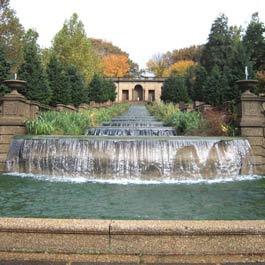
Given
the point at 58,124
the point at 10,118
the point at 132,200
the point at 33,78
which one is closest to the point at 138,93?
the point at 33,78

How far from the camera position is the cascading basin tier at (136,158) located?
11530 millimetres

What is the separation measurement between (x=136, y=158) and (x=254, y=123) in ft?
16.2

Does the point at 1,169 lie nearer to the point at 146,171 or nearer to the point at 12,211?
the point at 146,171

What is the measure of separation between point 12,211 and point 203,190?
4.82 meters

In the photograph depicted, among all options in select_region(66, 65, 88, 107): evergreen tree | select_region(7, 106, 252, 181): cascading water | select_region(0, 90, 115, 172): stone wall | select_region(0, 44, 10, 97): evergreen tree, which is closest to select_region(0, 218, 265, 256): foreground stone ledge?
select_region(7, 106, 252, 181): cascading water

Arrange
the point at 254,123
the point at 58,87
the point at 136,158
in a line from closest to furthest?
the point at 136,158
the point at 254,123
the point at 58,87

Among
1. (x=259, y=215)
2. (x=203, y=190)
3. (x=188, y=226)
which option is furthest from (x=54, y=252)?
(x=203, y=190)

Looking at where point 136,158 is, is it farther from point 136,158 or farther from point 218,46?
point 218,46

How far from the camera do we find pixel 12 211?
7031 millimetres

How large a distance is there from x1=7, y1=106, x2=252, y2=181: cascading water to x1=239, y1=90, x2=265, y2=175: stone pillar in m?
0.87

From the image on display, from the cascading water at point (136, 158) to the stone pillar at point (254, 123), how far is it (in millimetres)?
866

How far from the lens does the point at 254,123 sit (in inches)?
535

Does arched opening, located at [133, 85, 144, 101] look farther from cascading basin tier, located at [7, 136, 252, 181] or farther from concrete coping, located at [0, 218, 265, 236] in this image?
concrete coping, located at [0, 218, 265, 236]

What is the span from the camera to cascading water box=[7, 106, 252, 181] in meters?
11.5
